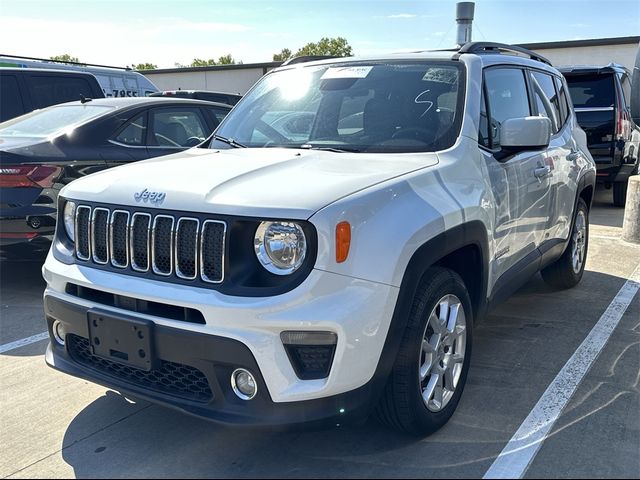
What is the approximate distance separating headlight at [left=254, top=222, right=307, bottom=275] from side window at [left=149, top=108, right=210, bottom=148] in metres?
3.84

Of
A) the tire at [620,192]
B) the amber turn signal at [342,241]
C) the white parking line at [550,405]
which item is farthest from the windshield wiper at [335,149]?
the tire at [620,192]

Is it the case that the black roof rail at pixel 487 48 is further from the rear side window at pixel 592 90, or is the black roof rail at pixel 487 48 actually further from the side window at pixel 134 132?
the rear side window at pixel 592 90

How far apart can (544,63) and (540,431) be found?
3.16 metres

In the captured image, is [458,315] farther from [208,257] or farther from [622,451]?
[208,257]


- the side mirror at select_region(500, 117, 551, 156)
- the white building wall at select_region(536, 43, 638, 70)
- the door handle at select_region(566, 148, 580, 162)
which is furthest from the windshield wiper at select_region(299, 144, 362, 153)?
the white building wall at select_region(536, 43, 638, 70)

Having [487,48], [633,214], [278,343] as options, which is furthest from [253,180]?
[633,214]

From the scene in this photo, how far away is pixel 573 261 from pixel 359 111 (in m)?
2.71

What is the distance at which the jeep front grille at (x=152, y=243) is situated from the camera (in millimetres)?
2496

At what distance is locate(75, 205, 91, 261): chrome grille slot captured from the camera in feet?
9.59

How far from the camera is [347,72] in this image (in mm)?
3881

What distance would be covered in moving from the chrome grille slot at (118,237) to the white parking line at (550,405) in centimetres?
186

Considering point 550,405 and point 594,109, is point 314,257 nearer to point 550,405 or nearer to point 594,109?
point 550,405

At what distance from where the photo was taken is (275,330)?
2.35 metres

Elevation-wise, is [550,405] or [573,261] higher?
[573,261]
